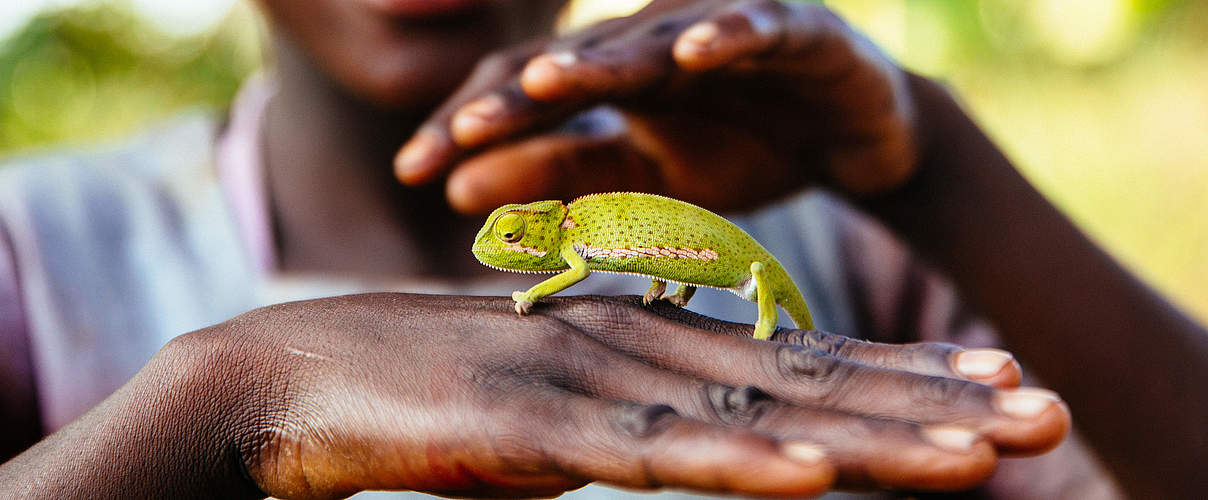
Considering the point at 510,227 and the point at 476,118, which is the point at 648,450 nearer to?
the point at 510,227

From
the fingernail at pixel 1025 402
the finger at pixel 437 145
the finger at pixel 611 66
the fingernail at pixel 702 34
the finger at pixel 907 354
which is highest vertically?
the fingernail at pixel 702 34

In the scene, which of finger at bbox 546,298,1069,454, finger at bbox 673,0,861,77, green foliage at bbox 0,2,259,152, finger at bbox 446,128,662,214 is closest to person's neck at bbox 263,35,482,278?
finger at bbox 446,128,662,214

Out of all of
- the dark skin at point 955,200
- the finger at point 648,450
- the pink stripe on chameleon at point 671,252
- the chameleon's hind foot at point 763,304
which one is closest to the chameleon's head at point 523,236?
the pink stripe on chameleon at point 671,252

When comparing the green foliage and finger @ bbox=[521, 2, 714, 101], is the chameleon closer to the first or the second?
finger @ bbox=[521, 2, 714, 101]

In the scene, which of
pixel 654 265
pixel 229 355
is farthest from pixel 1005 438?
pixel 229 355

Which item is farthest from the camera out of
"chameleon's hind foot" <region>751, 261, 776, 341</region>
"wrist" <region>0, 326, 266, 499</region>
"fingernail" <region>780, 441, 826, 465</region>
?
"chameleon's hind foot" <region>751, 261, 776, 341</region>

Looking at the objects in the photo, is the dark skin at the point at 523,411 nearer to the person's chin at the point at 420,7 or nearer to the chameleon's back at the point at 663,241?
the chameleon's back at the point at 663,241

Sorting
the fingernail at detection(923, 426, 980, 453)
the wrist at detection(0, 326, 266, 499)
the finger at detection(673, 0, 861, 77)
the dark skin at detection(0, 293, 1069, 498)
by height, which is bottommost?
the wrist at detection(0, 326, 266, 499)
